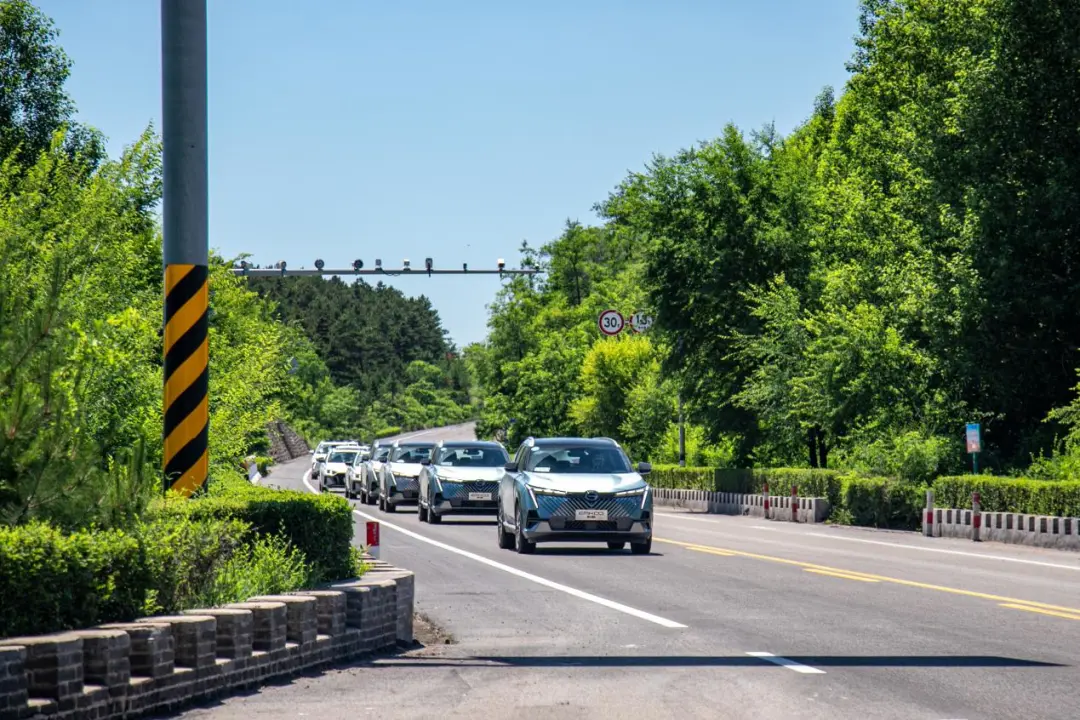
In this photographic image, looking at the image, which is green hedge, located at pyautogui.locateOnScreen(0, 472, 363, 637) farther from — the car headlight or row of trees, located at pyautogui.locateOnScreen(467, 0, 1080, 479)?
row of trees, located at pyautogui.locateOnScreen(467, 0, 1080, 479)

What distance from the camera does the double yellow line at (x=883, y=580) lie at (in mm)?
15445

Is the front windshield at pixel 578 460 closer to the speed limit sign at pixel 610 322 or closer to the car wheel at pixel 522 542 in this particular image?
the car wheel at pixel 522 542

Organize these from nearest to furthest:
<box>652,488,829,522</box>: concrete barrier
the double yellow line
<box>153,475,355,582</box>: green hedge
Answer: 1. <box>153,475,355,582</box>: green hedge
2. the double yellow line
3. <box>652,488,829,522</box>: concrete barrier

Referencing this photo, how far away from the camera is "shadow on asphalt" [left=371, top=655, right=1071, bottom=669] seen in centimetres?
1114

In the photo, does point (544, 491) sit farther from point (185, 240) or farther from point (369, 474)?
point (369, 474)

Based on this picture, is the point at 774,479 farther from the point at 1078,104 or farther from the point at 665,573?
the point at 665,573

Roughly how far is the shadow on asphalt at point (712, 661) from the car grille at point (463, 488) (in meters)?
22.8

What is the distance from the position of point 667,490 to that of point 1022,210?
24.9 metres

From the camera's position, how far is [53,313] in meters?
9.33

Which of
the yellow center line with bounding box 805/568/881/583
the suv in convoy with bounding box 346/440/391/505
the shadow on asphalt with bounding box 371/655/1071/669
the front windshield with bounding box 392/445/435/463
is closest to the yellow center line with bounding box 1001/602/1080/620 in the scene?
the yellow center line with bounding box 805/568/881/583

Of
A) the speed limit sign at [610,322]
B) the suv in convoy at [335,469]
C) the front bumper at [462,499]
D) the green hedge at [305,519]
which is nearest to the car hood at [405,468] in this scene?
the front bumper at [462,499]

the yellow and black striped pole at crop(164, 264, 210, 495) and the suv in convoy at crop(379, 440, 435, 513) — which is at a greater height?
the yellow and black striped pole at crop(164, 264, 210, 495)

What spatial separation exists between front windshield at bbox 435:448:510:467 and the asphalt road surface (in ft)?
36.5

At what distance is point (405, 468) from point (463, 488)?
7.32 m
